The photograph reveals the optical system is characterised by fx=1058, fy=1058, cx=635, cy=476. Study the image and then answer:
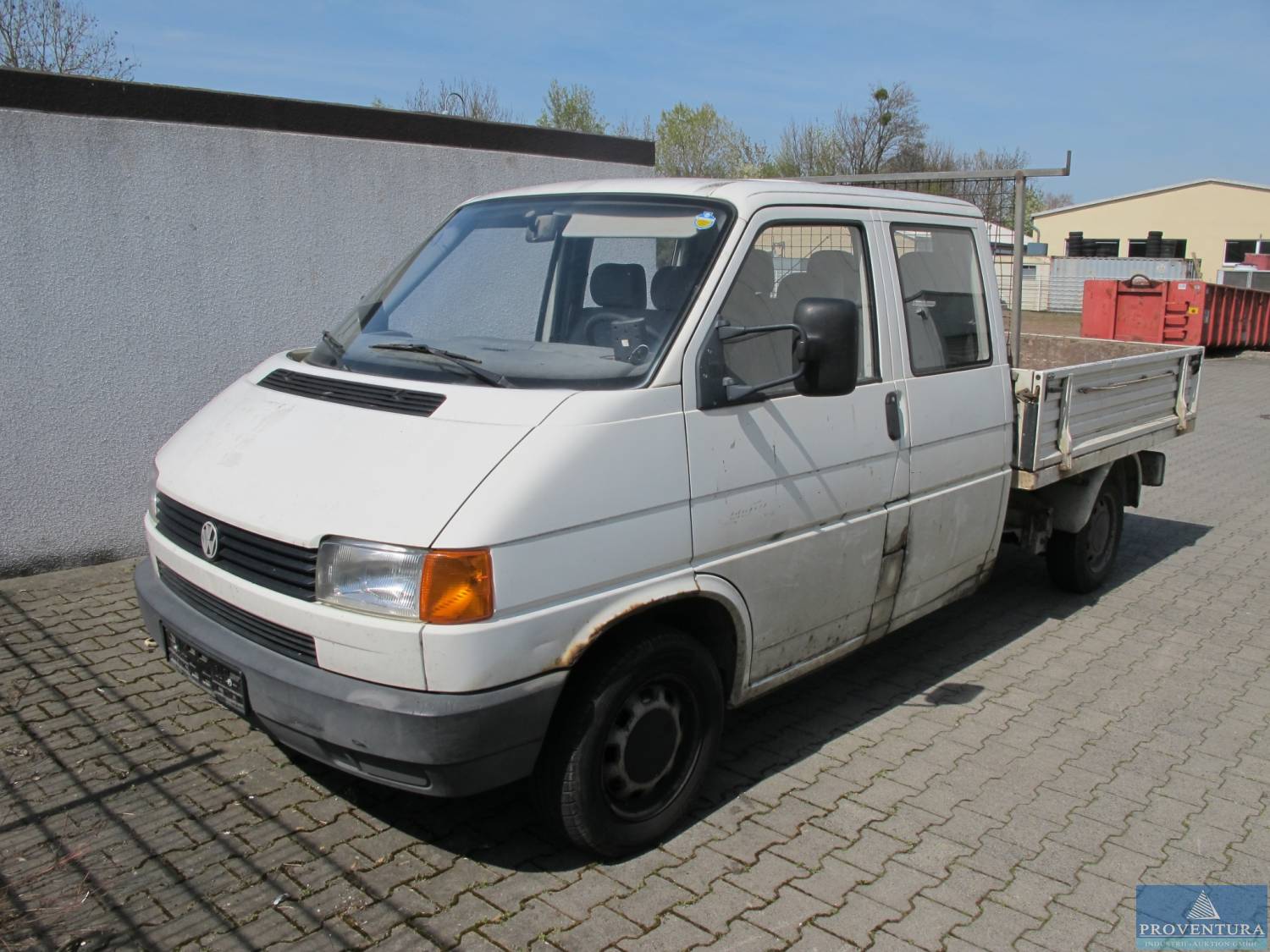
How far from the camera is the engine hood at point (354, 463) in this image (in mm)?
3031

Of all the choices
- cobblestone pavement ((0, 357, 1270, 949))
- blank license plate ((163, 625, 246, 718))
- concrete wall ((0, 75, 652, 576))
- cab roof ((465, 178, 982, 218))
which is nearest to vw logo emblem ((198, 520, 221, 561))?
blank license plate ((163, 625, 246, 718))

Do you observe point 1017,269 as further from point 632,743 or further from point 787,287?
point 632,743

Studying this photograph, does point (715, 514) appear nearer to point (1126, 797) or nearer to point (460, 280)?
point (460, 280)

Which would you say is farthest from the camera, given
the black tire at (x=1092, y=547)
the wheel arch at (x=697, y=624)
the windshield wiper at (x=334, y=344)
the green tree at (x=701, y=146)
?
the green tree at (x=701, y=146)

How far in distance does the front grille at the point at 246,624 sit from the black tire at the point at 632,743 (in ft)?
2.62

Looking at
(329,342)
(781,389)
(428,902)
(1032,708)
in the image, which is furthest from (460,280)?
(1032,708)

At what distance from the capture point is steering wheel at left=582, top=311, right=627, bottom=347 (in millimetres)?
3729

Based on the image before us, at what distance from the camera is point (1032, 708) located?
4926 millimetres

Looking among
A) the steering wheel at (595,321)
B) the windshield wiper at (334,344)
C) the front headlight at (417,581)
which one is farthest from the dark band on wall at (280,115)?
the front headlight at (417,581)

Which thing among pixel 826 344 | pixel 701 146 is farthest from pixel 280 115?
pixel 701 146

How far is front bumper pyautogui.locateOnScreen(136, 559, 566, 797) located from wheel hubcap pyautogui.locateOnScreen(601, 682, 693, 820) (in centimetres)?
40

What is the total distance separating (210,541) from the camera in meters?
3.44

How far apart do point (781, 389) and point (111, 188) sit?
15.1 feet

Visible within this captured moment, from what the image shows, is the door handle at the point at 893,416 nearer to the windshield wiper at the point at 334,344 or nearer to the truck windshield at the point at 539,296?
the truck windshield at the point at 539,296
